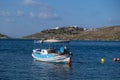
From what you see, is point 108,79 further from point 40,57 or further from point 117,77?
point 40,57

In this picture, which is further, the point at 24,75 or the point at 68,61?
the point at 68,61

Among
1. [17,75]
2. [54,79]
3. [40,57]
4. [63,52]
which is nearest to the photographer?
[54,79]

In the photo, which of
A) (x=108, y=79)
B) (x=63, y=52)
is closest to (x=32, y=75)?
(x=108, y=79)

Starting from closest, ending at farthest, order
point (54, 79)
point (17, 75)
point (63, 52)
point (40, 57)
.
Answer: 1. point (54, 79)
2. point (17, 75)
3. point (63, 52)
4. point (40, 57)

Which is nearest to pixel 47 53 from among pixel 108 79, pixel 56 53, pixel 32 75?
pixel 56 53

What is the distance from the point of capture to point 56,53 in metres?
79.1

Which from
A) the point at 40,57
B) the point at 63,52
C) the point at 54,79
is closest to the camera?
the point at 54,79

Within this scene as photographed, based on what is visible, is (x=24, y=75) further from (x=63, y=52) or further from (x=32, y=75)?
(x=63, y=52)

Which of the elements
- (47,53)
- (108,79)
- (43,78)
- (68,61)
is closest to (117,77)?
(108,79)

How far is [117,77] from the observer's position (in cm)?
5697

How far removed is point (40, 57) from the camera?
278 ft

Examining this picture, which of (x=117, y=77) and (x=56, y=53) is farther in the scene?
(x=56, y=53)

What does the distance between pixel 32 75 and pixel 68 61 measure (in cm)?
2012

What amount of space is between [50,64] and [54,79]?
80.9 ft
